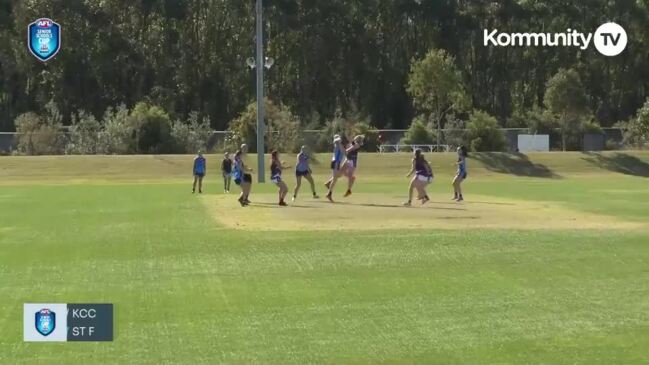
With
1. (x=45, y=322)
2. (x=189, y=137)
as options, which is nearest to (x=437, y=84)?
(x=189, y=137)

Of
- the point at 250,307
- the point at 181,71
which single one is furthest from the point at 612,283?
the point at 181,71

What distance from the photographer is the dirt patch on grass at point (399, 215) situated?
17125mm

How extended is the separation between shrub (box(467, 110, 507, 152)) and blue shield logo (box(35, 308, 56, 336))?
48442 mm

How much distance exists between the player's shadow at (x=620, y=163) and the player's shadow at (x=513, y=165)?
332cm

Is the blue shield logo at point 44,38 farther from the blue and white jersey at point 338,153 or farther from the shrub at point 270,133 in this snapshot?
the blue and white jersey at point 338,153

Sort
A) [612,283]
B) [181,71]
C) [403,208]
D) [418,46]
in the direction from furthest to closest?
[418,46] → [181,71] → [403,208] → [612,283]

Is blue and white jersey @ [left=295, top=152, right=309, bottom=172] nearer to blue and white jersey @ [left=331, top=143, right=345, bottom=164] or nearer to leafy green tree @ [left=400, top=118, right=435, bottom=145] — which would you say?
blue and white jersey @ [left=331, top=143, right=345, bottom=164]

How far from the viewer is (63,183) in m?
41.5

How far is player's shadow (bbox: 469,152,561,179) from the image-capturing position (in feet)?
154

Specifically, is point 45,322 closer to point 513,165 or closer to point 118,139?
point 513,165

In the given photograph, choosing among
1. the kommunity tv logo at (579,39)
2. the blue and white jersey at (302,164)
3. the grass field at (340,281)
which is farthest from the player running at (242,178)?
the kommunity tv logo at (579,39)

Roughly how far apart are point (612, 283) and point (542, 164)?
127ft

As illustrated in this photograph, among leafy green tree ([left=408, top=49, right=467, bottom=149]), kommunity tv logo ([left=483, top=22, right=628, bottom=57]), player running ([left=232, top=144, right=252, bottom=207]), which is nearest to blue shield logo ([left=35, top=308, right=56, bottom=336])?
player running ([left=232, top=144, right=252, bottom=207])

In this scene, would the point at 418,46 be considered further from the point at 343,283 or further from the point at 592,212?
the point at 343,283
